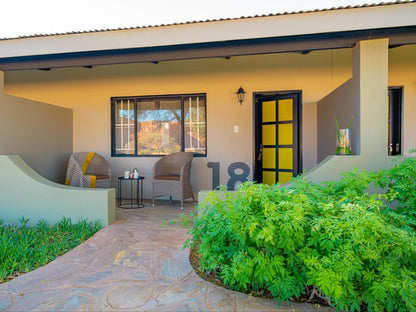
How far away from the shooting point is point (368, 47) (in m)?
3.46

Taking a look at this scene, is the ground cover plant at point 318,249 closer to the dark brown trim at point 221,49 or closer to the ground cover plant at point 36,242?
the ground cover plant at point 36,242

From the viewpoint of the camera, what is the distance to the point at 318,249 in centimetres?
192

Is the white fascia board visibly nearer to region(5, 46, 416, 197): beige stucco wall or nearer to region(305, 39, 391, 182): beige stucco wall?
region(305, 39, 391, 182): beige stucco wall

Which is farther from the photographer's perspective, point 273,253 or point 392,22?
point 392,22

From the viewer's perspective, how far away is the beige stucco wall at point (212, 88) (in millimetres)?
5449

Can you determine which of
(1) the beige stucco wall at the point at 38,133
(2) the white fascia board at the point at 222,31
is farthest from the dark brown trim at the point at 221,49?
(1) the beige stucco wall at the point at 38,133

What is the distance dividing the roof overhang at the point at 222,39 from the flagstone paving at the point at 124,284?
2.59 metres

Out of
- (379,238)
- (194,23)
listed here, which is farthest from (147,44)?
(379,238)

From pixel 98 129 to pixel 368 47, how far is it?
208 inches

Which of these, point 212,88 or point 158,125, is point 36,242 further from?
point 212,88

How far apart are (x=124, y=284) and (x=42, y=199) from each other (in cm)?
234

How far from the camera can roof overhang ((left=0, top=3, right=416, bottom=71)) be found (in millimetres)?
3332

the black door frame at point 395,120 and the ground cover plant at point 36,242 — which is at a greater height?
the black door frame at point 395,120

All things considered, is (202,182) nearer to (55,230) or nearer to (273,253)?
(55,230)
